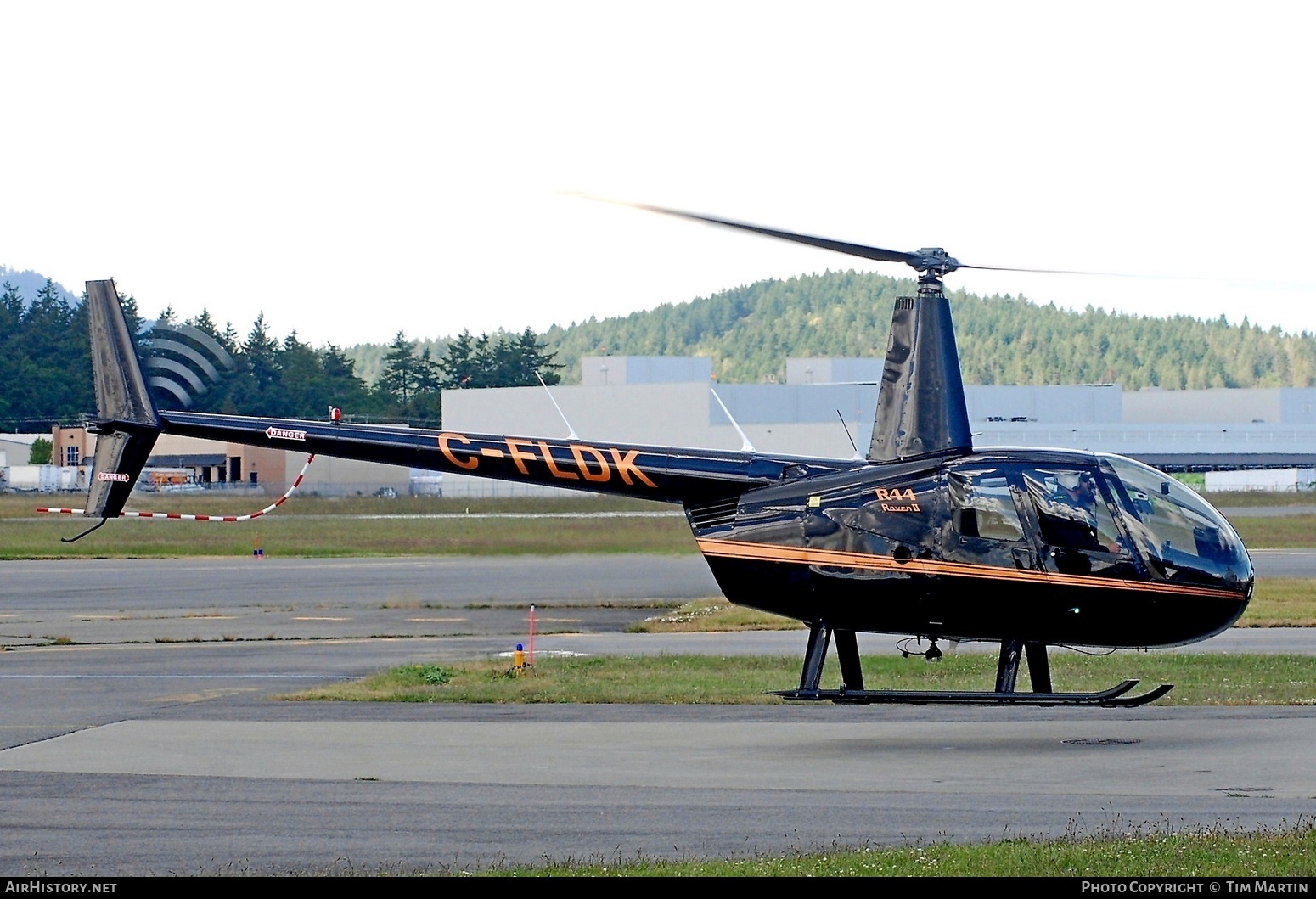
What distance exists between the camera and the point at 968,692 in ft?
46.5

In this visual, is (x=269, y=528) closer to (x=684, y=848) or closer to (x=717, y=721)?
(x=717, y=721)

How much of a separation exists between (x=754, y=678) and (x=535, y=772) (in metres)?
6.06

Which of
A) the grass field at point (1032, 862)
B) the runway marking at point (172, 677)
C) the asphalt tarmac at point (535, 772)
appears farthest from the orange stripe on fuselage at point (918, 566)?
the runway marking at point (172, 677)

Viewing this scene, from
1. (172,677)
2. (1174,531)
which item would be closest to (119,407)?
(172,677)

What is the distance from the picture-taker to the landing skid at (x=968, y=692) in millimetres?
13344

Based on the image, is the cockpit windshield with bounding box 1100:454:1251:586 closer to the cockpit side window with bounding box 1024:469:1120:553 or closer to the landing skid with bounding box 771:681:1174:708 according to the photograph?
the cockpit side window with bounding box 1024:469:1120:553

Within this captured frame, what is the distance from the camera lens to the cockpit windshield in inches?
541

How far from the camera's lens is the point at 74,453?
83688 mm

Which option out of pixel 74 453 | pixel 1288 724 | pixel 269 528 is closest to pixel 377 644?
pixel 1288 724

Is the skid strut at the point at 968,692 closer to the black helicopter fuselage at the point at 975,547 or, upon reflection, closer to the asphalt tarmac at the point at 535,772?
the black helicopter fuselage at the point at 975,547

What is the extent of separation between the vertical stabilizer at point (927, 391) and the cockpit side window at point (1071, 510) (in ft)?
3.14

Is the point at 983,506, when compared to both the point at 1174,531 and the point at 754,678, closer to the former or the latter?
the point at 1174,531

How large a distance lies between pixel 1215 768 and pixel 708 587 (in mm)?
20953

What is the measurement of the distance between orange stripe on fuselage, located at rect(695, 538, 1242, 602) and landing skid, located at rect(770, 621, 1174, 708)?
0.71 m
